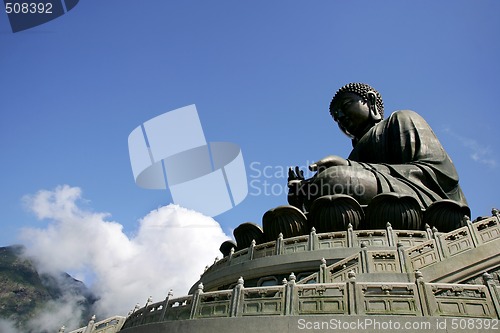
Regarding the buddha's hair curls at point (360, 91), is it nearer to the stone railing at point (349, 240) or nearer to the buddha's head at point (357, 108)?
the buddha's head at point (357, 108)

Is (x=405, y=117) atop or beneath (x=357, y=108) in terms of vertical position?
beneath

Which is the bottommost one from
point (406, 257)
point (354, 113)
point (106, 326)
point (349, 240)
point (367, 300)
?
point (367, 300)

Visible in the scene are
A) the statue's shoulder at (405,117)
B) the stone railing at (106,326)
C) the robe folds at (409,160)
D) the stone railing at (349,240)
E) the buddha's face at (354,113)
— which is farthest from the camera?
the buddha's face at (354,113)

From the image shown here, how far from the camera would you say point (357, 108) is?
19.5m

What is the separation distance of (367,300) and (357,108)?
14896mm

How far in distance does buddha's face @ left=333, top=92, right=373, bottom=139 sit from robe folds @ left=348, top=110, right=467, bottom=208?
2114 mm

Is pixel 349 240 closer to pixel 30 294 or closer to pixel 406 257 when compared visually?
pixel 406 257

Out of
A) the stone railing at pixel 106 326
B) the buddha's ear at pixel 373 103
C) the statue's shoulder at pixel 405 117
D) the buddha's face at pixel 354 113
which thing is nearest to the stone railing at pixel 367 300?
the stone railing at pixel 106 326

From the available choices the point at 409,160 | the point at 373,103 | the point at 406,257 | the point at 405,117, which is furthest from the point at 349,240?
the point at 373,103

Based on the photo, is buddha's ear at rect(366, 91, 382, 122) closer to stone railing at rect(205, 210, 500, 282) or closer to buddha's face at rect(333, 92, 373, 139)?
buddha's face at rect(333, 92, 373, 139)

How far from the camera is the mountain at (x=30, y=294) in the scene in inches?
2120

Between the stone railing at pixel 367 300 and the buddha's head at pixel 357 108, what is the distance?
1423 cm

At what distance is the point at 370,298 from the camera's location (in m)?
5.89

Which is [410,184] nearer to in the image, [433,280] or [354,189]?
[354,189]
